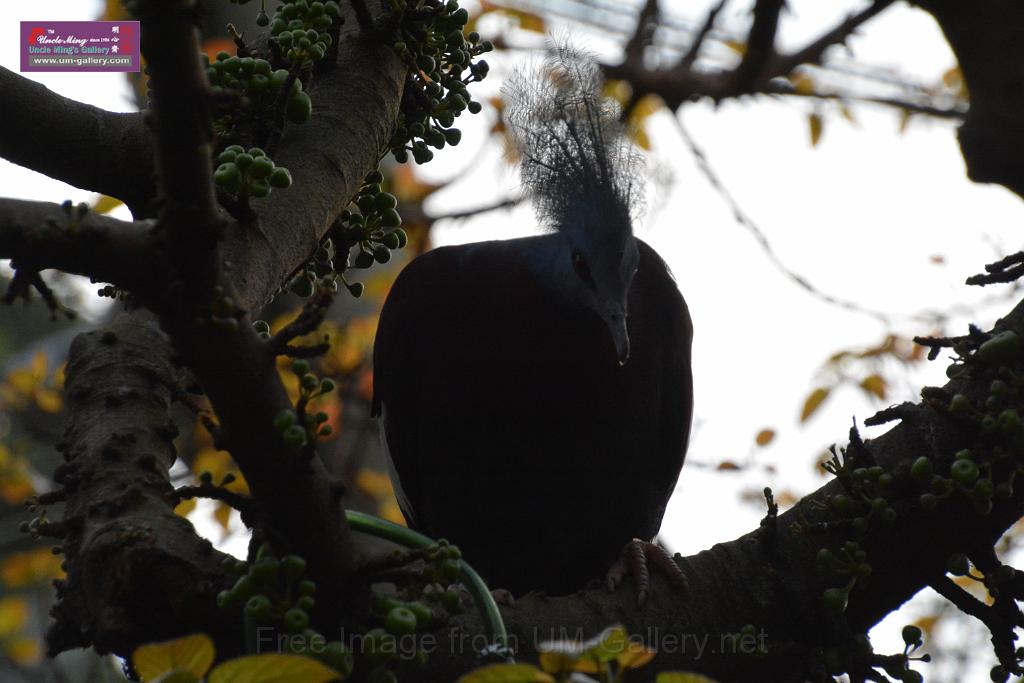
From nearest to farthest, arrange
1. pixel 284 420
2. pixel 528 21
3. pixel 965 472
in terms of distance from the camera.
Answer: pixel 284 420
pixel 965 472
pixel 528 21

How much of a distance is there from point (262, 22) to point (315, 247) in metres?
0.59

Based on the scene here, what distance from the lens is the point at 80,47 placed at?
260cm

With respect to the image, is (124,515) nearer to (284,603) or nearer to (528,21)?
(284,603)

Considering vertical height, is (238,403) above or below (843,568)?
above

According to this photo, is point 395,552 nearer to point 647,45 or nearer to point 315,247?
point 315,247

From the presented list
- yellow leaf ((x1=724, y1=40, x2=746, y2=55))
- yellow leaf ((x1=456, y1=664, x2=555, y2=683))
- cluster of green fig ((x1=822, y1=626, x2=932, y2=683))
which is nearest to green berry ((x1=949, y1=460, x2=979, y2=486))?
cluster of green fig ((x1=822, y1=626, x2=932, y2=683))

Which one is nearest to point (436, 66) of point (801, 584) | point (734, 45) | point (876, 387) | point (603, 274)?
point (603, 274)

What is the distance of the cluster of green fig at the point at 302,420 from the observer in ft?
4.18

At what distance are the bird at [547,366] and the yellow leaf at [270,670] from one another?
1854 mm

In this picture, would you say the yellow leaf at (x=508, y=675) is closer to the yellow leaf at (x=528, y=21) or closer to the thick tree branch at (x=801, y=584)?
the thick tree branch at (x=801, y=584)

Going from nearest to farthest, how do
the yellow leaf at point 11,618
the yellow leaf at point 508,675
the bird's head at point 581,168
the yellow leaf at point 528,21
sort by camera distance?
1. the yellow leaf at point 508,675
2. the bird's head at point 581,168
3. the yellow leaf at point 528,21
4. the yellow leaf at point 11,618

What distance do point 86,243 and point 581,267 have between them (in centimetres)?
185

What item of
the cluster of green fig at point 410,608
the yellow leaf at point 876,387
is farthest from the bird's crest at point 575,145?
the yellow leaf at point 876,387

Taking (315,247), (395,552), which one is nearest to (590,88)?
(315,247)
